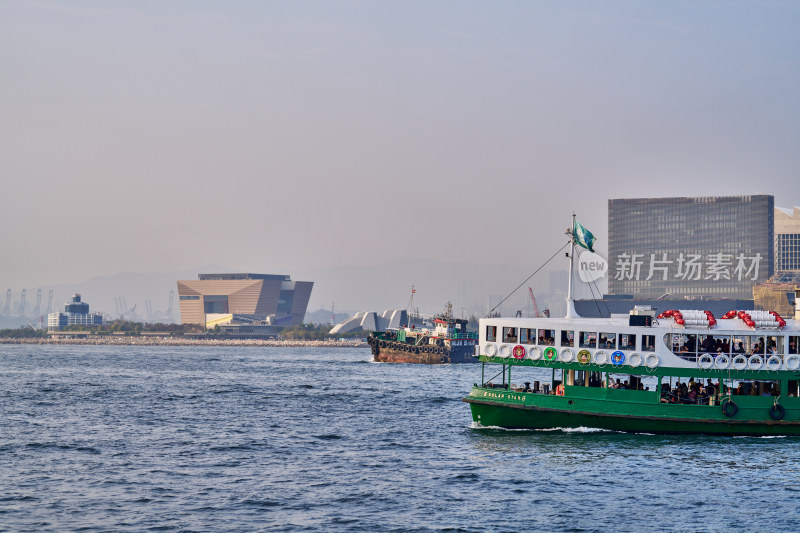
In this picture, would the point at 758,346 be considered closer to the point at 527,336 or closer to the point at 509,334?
the point at 527,336

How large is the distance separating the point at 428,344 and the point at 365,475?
123 metres

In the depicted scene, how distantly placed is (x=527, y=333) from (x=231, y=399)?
110 feet

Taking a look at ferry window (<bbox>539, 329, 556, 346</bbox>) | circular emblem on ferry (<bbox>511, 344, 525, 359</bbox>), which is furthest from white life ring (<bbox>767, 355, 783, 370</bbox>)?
circular emblem on ferry (<bbox>511, 344, 525, 359</bbox>)

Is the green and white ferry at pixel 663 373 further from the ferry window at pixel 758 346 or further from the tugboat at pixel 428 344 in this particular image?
the tugboat at pixel 428 344

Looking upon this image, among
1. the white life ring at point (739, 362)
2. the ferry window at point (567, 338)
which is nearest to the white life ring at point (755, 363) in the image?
the white life ring at point (739, 362)

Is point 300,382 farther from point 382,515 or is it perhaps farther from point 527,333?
point 382,515

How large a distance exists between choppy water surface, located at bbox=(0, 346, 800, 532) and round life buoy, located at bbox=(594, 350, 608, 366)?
12.0 feet

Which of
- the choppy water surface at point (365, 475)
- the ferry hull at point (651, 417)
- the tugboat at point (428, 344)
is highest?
the tugboat at point (428, 344)

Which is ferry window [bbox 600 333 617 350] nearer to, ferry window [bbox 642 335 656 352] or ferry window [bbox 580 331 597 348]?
ferry window [bbox 580 331 597 348]

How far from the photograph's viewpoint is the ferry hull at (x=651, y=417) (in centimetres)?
4834

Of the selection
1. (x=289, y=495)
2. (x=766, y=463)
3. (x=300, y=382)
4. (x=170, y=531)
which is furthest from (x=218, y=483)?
(x=300, y=382)

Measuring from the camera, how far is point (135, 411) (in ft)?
216

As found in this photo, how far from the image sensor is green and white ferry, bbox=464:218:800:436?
48.5 metres

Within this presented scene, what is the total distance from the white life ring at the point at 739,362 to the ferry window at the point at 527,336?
1011 cm
